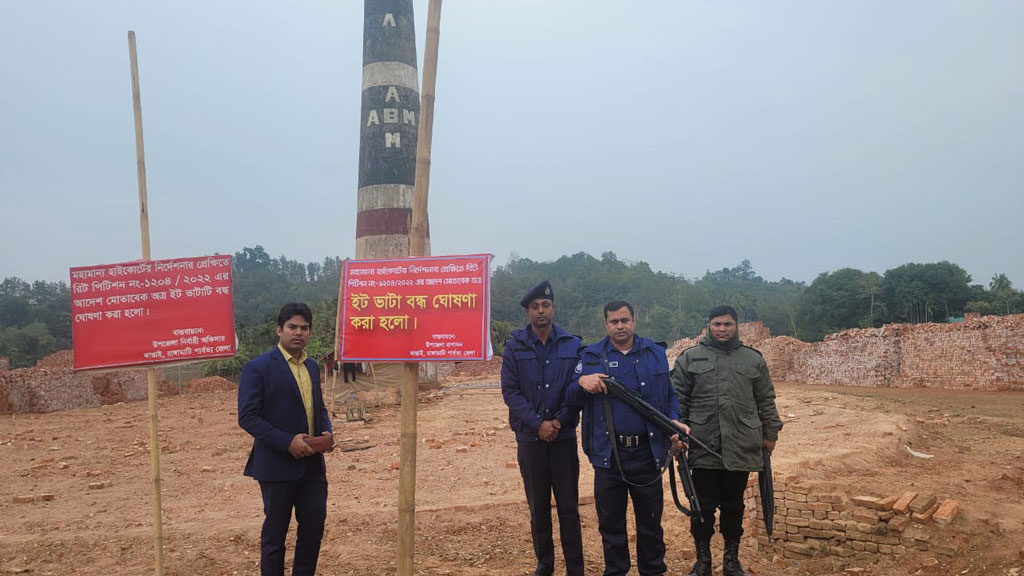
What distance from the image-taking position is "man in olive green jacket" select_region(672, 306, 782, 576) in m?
3.96

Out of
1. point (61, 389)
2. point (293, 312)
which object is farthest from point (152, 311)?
point (61, 389)

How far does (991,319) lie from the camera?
18.3m

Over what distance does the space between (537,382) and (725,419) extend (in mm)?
1181

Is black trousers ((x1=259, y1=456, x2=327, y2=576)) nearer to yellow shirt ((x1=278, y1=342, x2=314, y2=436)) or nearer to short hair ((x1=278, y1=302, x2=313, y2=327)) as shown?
yellow shirt ((x1=278, y1=342, x2=314, y2=436))

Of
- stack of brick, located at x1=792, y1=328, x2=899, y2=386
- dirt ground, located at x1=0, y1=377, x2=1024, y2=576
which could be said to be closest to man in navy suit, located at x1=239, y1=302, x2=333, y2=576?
dirt ground, located at x1=0, y1=377, x2=1024, y2=576

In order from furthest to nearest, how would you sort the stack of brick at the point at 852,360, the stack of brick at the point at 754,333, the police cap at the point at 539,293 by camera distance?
the stack of brick at the point at 754,333
the stack of brick at the point at 852,360
the police cap at the point at 539,293

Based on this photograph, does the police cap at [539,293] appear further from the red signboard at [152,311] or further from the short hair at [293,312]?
the red signboard at [152,311]

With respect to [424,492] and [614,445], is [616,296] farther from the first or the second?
[614,445]

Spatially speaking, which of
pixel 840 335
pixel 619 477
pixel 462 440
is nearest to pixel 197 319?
pixel 619 477

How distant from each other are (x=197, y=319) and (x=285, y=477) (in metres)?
1.21

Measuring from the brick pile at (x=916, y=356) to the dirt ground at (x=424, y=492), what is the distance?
3.89 meters

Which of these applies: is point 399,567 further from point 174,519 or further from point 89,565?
point 174,519

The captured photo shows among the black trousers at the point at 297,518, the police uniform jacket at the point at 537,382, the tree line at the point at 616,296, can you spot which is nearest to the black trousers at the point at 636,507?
the police uniform jacket at the point at 537,382

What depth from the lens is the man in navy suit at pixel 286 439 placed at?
3.27 m
